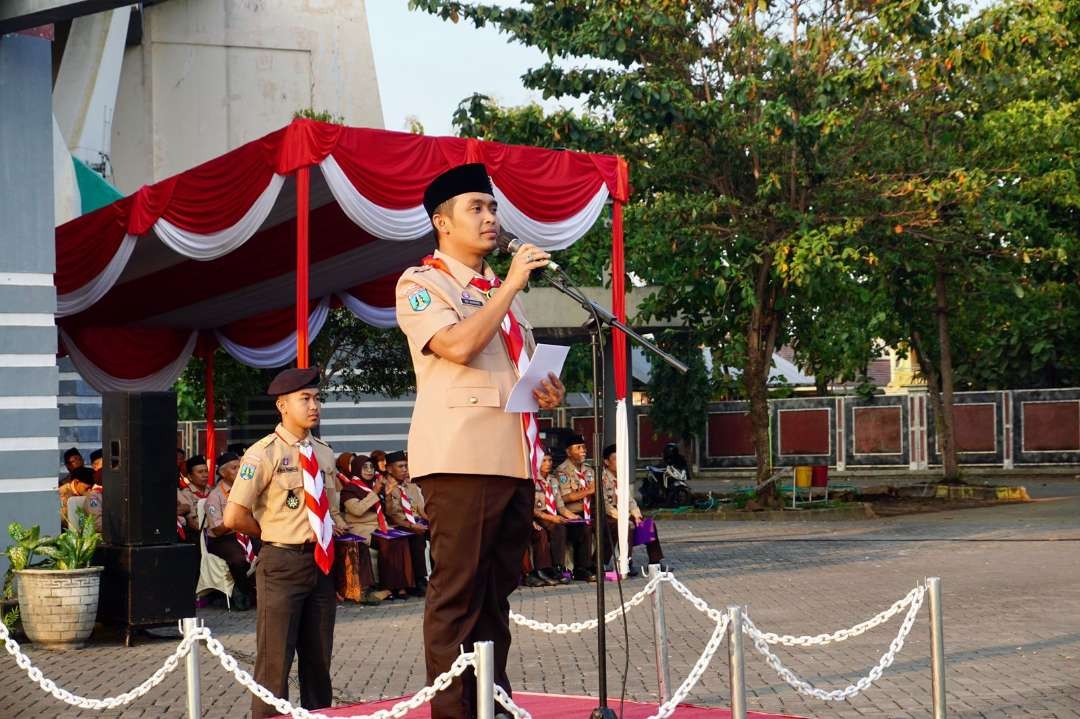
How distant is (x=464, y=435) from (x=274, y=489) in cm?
214

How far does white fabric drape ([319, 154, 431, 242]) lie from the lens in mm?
12945

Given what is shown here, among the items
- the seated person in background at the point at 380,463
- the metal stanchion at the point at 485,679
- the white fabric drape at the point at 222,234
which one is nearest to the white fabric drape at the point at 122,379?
the white fabric drape at the point at 222,234

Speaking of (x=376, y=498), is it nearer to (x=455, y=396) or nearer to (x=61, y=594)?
(x=61, y=594)

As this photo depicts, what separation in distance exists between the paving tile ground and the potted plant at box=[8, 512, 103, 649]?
269mm

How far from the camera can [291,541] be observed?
689 cm

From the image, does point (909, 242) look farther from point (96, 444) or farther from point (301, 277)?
point (96, 444)

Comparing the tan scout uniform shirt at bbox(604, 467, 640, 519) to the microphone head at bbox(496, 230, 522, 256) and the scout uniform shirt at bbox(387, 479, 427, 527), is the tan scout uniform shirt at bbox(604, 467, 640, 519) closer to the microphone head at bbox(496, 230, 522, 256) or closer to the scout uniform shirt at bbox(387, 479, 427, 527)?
the scout uniform shirt at bbox(387, 479, 427, 527)

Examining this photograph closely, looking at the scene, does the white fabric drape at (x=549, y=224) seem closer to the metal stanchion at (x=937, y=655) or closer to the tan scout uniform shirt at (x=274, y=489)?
the tan scout uniform shirt at (x=274, y=489)

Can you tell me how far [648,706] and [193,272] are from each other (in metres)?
12.2

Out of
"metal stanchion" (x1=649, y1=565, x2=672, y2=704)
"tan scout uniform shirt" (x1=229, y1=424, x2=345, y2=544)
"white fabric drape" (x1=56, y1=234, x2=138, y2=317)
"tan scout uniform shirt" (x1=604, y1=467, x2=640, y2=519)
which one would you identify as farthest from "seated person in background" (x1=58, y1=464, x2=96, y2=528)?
"metal stanchion" (x1=649, y1=565, x2=672, y2=704)

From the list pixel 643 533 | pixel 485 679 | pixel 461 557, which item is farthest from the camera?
pixel 643 533

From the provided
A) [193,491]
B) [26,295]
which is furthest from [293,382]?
[193,491]

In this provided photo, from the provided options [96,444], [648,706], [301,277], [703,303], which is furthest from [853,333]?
[648,706]

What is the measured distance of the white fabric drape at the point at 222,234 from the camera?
13273mm
